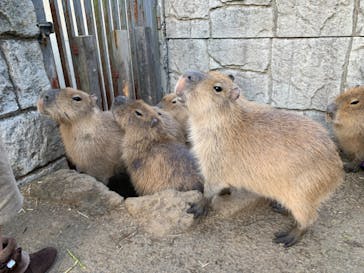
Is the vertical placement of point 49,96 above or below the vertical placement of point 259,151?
above

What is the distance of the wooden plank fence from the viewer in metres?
3.15

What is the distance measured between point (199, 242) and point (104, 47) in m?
2.60

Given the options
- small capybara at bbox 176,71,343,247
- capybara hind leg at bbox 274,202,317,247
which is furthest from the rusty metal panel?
capybara hind leg at bbox 274,202,317,247

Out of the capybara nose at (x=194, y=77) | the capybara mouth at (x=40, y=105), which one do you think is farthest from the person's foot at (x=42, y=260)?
the capybara nose at (x=194, y=77)

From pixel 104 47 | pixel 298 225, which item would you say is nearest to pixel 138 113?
pixel 104 47

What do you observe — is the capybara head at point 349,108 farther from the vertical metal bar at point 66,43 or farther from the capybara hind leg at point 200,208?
the vertical metal bar at point 66,43

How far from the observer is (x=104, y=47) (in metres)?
3.76

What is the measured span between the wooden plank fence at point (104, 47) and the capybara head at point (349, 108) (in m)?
2.32

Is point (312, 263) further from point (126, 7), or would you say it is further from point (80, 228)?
point (126, 7)

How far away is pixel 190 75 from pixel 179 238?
1.21 m

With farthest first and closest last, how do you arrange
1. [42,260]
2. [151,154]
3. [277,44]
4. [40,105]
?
[277,44]
[151,154]
[40,105]
[42,260]

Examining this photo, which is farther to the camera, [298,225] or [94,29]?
[94,29]

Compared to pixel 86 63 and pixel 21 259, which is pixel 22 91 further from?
pixel 21 259

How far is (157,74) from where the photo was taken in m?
4.47
